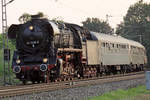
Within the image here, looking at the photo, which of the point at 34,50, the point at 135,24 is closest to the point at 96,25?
the point at 135,24

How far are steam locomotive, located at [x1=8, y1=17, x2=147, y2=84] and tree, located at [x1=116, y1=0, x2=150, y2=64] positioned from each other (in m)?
33.7

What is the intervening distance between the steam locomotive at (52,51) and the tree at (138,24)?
3369 cm

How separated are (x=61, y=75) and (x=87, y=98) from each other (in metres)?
6.05

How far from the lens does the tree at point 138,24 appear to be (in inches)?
2227

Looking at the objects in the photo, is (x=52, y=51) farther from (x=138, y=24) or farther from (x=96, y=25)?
(x=96, y=25)

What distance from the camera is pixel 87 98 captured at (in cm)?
1054

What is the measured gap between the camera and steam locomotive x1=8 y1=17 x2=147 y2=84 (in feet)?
51.4

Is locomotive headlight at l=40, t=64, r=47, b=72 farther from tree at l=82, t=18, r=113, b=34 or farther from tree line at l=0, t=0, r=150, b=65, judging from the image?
tree at l=82, t=18, r=113, b=34

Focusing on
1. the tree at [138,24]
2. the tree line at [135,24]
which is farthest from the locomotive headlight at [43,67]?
the tree at [138,24]

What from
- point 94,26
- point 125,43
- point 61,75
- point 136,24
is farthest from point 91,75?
point 94,26

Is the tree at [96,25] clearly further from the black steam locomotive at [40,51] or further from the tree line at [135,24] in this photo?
the black steam locomotive at [40,51]

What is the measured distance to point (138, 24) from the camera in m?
62.6

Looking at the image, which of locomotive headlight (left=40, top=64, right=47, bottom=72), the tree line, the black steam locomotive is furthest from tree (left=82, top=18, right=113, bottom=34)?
locomotive headlight (left=40, top=64, right=47, bottom=72)

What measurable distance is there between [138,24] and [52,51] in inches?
1957
